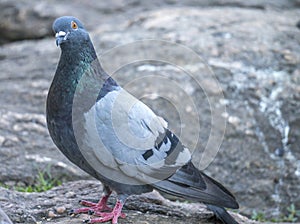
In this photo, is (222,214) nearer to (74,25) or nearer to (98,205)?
(98,205)

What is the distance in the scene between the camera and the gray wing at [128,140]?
4332 millimetres

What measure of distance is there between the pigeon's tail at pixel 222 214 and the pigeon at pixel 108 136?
0.49 feet

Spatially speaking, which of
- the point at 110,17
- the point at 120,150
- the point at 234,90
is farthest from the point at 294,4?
the point at 120,150

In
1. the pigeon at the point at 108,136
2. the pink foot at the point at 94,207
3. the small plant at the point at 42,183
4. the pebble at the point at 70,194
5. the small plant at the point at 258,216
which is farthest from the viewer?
the small plant at the point at 258,216

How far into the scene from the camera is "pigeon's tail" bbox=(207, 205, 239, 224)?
15.3 feet

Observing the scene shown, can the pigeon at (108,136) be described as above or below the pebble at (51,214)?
above

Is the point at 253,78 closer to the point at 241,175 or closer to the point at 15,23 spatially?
the point at 241,175

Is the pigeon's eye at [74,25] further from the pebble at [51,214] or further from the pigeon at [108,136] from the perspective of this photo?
the pebble at [51,214]

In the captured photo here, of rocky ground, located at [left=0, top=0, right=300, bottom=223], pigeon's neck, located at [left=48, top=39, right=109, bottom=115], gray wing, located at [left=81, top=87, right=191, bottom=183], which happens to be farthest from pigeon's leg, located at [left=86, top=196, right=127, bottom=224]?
pigeon's neck, located at [left=48, top=39, right=109, bottom=115]

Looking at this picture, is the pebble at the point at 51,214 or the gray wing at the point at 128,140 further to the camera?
the pebble at the point at 51,214

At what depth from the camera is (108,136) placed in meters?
4.36

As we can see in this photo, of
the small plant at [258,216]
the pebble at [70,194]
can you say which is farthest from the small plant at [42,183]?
the small plant at [258,216]

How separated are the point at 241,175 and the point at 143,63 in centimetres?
188

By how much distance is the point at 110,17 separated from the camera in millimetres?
10172
